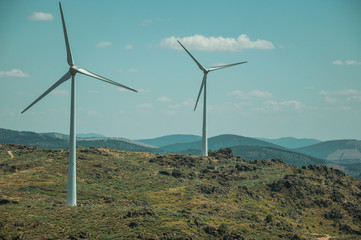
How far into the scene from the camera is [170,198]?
12925 cm

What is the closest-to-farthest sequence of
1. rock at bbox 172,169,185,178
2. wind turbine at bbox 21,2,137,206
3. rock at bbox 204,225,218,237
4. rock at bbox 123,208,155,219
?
rock at bbox 204,225,218,237 → rock at bbox 123,208,155,219 → wind turbine at bbox 21,2,137,206 → rock at bbox 172,169,185,178

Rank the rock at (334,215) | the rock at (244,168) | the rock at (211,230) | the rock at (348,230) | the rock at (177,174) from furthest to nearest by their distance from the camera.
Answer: the rock at (244,168), the rock at (177,174), the rock at (334,215), the rock at (348,230), the rock at (211,230)

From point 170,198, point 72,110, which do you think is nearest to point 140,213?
point 72,110

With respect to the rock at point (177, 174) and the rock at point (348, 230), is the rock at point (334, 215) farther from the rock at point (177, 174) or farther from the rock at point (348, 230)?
the rock at point (177, 174)

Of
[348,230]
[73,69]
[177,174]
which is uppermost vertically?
[73,69]

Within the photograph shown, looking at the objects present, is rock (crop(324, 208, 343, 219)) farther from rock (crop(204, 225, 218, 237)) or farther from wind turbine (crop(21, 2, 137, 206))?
wind turbine (crop(21, 2, 137, 206))

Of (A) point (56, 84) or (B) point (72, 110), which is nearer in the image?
(B) point (72, 110)

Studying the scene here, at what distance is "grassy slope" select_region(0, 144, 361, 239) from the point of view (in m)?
85.1

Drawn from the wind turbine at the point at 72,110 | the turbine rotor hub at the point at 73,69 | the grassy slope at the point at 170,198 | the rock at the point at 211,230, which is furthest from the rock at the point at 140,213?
the turbine rotor hub at the point at 73,69

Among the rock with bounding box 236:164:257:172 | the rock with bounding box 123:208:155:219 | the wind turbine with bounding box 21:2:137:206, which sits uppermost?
the wind turbine with bounding box 21:2:137:206

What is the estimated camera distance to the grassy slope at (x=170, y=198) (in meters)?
85.1

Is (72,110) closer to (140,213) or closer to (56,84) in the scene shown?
(56,84)

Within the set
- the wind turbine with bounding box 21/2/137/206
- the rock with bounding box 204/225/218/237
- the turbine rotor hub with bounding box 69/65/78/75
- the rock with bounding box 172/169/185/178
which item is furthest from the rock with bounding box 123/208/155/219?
the rock with bounding box 172/169/185/178

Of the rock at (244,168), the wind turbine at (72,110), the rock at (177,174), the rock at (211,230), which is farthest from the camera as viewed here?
the rock at (244,168)
